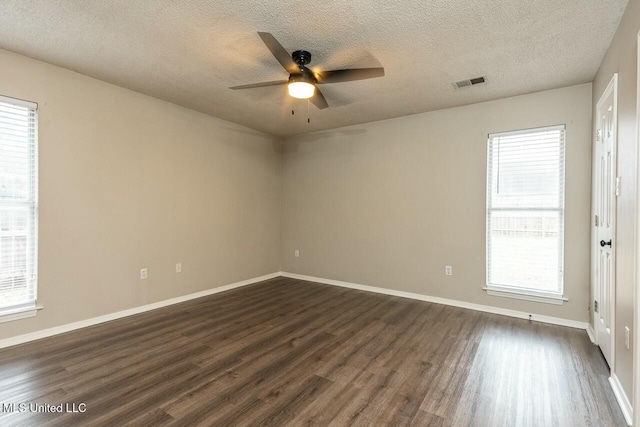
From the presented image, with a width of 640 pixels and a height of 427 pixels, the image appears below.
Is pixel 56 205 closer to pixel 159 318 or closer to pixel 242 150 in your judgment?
pixel 159 318

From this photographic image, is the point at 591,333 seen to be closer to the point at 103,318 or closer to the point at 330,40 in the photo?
the point at 330,40

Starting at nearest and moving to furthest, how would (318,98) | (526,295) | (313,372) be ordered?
(313,372) < (318,98) < (526,295)

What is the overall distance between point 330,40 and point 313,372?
2728mm

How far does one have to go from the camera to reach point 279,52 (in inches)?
88.3

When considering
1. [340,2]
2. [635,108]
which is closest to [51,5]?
[340,2]

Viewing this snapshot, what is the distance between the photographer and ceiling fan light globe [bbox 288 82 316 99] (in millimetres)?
2621

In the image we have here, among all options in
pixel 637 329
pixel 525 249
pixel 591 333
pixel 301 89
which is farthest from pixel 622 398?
pixel 301 89

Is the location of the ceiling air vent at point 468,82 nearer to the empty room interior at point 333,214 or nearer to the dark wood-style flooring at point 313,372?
the empty room interior at point 333,214

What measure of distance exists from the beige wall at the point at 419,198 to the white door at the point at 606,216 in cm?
44

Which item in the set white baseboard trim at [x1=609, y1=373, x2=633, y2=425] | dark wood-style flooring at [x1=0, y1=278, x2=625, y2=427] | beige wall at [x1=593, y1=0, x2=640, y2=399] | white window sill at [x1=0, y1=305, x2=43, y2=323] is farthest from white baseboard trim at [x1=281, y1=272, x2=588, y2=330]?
white window sill at [x1=0, y1=305, x2=43, y2=323]

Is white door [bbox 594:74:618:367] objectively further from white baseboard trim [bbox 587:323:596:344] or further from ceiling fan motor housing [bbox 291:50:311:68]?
ceiling fan motor housing [bbox 291:50:311:68]

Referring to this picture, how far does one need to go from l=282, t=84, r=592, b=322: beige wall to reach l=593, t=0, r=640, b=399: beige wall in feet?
4.39

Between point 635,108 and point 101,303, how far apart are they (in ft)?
16.4

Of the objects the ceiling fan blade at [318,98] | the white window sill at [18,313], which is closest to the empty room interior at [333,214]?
the white window sill at [18,313]
